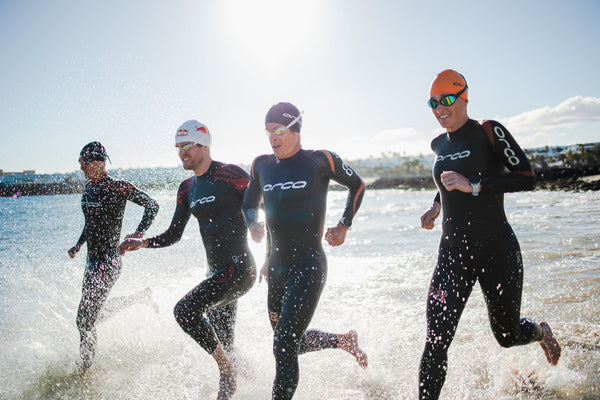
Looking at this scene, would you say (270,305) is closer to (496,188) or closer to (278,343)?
(278,343)

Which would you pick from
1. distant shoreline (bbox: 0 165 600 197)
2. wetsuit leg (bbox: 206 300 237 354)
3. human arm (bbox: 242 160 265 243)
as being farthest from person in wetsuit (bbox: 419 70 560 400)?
distant shoreline (bbox: 0 165 600 197)

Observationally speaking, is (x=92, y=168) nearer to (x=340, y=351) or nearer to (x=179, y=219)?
(x=179, y=219)

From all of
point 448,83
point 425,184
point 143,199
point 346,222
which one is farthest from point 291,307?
point 425,184

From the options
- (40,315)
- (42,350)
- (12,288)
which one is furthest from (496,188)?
(12,288)

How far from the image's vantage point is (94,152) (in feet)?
17.4

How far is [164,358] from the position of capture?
226 inches

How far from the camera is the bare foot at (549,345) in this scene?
3.76 m

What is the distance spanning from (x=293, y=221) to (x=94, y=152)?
3.21 meters

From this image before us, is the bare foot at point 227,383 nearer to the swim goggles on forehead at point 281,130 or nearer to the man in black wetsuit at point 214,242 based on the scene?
the man in black wetsuit at point 214,242

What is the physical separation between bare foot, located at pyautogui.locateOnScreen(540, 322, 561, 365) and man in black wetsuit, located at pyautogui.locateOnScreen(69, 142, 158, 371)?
4284 mm

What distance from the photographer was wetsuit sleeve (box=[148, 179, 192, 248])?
14.6 feet

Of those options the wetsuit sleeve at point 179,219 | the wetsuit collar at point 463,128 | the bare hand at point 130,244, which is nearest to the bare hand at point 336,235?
the wetsuit collar at point 463,128

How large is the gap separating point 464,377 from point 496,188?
224 cm

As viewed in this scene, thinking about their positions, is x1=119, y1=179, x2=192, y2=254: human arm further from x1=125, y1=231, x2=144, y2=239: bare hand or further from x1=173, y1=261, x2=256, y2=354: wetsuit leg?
x1=173, y1=261, x2=256, y2=354: wetsuit leg
